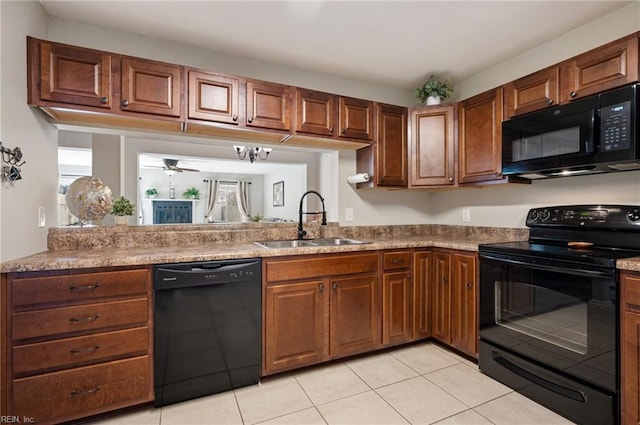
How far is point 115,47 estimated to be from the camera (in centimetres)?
221

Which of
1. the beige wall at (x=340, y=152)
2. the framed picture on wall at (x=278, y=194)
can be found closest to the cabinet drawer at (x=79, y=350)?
the beige wall at (x=340, y=152)

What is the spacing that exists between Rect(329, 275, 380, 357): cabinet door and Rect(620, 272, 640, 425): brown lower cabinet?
1392 mm

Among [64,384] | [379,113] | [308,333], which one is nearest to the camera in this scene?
[64,384]

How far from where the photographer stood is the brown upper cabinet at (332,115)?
2.45 meters

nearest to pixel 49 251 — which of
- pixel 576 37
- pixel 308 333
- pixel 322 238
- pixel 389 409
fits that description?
pixel 308 333

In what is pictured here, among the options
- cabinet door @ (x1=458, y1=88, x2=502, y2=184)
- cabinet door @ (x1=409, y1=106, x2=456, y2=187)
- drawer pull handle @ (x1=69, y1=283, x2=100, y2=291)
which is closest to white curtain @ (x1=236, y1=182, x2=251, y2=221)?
cabinet door @ (x1=409, y1=106, x2=456, y2=187)

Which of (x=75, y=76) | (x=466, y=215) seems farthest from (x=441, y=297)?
(x=75, y=76)

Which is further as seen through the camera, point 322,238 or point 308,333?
point 322,238

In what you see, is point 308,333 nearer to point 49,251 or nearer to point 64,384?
point 64,384

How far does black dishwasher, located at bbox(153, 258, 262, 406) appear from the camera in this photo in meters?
1.81

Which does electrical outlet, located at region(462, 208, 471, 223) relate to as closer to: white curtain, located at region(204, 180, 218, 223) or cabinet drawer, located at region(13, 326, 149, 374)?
cabinet drawer, located at region(13, 326, 149, 374)

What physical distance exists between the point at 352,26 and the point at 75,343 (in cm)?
256

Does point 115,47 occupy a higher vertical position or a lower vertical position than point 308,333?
higher

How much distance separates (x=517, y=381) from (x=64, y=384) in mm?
2613
